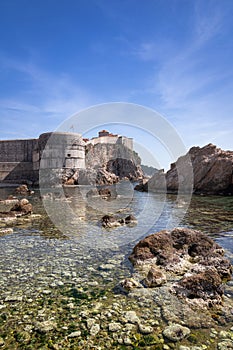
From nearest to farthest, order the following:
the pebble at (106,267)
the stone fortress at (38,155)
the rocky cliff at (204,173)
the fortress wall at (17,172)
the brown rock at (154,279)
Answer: the brown rock at (154,279) → the pebble at (106,267) → the rocky cliff at (204,173) → the stone fortress at (38,155) → the fortress wall at (17,172)

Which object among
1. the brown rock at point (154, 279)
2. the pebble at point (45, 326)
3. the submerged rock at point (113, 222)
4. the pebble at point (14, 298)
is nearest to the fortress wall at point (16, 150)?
the submerged rock at point (113, 222)

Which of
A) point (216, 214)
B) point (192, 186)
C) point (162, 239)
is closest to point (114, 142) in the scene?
point (192, 186)

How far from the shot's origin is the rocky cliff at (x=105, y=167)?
1689 inches

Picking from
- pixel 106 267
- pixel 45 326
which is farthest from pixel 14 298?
pixel 106 267

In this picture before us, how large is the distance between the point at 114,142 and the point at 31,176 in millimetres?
35628

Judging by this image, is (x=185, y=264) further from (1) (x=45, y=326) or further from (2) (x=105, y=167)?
(2) (x=105, y=167)

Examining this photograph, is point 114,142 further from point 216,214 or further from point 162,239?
point 162,239

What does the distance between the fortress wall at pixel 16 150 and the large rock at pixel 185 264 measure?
44050 mm

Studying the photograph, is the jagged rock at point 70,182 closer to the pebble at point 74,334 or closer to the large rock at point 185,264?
the large rock at point 185,264

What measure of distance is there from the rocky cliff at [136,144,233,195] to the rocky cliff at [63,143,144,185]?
13501mm

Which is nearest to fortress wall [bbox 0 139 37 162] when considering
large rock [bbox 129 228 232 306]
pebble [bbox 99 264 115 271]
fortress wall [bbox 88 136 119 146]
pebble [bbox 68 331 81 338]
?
fortress wall [bbox 88 136 119 146]

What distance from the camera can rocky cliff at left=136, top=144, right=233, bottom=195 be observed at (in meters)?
26.8

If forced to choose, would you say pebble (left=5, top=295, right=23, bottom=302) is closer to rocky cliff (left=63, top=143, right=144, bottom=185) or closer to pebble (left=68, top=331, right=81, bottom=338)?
pebble (left=68, top=331, right=81, bottom=338)

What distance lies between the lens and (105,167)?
71250 millimetres
